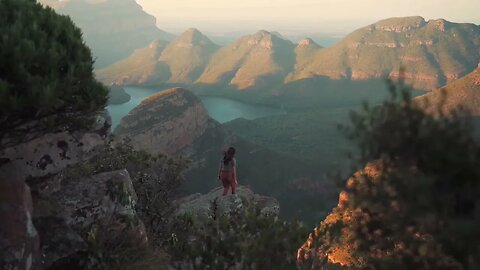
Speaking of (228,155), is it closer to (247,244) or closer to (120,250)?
(120,250)

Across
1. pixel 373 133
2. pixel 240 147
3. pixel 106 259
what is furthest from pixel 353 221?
pixel 240 147

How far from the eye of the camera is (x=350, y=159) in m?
6.11

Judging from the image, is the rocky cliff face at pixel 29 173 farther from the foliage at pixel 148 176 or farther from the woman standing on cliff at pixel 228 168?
the woman standing on cliff at pixel 228 168

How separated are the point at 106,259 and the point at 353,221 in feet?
19.5

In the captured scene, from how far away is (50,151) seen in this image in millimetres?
11164

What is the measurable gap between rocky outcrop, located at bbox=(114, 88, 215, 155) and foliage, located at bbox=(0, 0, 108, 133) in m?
81.9

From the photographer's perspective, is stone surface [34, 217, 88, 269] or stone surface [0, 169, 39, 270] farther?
stone surface [34, 217, 88, 269]

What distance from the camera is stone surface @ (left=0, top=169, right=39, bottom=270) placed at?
7.98m

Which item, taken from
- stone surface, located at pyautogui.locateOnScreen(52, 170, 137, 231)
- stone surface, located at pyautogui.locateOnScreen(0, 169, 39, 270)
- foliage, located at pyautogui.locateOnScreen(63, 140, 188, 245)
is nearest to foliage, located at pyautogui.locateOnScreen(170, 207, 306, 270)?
stone surface, located at pyautogui.locateOnScreen(0, 169, 39, 270)

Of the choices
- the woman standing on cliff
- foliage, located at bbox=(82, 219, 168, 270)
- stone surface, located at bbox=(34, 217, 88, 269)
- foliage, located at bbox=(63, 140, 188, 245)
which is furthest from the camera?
the woman standing on cliff

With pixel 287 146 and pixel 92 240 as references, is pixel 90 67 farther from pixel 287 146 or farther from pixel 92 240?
pixel 287 146

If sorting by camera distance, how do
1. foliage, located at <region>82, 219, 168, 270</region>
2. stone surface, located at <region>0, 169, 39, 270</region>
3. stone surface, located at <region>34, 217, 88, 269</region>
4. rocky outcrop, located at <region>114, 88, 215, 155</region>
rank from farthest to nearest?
rocky outcrop, located at <region>114, 88, 215, 155</region>
foliage, located at <region>82, 219, 168, 270</region>
stone surface, located at <region>34, 217, 88, 269</region>
stone surface, located at <region>0, 169, 39, 270</region>

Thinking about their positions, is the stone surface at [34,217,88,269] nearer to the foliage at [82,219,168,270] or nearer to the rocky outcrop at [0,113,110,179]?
the foliage at [82,219,168,270]

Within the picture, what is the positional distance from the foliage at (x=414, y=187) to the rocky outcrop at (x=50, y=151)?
25.4 ft
